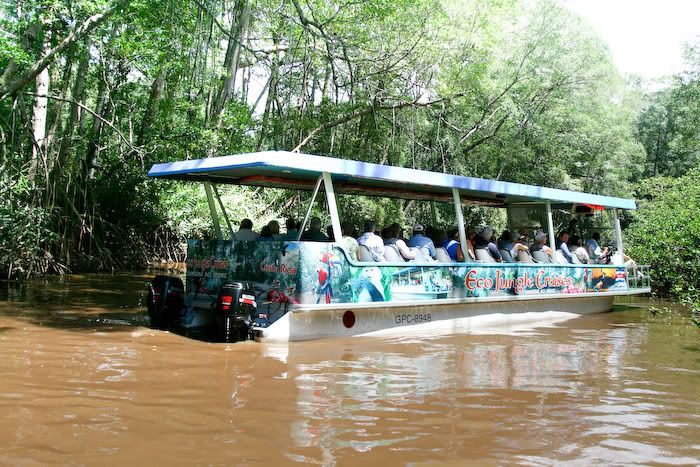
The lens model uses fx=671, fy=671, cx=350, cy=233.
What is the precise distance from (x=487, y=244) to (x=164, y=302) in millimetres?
4751

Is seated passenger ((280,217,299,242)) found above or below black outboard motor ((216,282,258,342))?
above

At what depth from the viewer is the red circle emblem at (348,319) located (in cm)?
790

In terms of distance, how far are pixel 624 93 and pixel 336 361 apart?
34.8 m

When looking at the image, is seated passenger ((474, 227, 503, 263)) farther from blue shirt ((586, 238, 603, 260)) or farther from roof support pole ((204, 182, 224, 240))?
roof support pole ((204, 182, 224, 240))

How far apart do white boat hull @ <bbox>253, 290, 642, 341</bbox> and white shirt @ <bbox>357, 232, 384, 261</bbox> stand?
0.61 metres

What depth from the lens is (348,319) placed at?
793 cm

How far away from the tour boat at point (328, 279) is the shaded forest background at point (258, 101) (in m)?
2.00

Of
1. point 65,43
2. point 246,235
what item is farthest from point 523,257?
point 65,43

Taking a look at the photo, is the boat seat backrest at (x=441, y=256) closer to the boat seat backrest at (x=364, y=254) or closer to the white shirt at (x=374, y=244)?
the white shirt at (x=374, y=244)

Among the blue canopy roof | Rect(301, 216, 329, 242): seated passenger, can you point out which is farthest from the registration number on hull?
the blue canopy roof

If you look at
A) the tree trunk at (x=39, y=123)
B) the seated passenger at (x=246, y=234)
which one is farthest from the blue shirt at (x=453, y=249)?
the tree trunk at (x=39, y=123)

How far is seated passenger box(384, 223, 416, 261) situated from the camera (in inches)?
342

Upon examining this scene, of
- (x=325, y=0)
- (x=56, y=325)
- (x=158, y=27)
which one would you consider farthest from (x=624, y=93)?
(x=56, y=325)

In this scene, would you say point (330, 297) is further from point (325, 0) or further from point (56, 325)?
point (325, 0)
